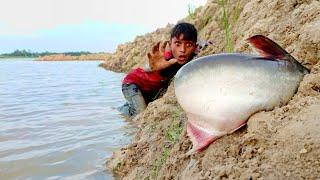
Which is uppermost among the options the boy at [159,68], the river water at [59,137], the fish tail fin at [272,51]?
the fish tail fin at [272,51]

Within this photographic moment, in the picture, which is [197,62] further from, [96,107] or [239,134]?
[96,107]

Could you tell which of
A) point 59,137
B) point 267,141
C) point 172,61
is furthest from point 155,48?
point 267,141

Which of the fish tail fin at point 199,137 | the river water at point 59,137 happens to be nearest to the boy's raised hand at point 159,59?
the river water at point 59,137

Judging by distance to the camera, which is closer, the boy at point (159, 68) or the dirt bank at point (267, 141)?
the dirt bank at point (267, 141)

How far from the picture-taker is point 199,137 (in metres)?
2.76

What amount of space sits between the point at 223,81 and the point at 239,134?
302 millimetres

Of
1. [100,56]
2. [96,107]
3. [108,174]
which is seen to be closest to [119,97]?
[96,107]

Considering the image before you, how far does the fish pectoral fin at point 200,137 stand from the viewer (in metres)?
2.64

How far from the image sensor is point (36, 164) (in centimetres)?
527

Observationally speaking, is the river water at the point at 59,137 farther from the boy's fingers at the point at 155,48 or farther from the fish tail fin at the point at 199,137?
the fish tail fin at the point at 199,137

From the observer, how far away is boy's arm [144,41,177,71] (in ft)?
20.0

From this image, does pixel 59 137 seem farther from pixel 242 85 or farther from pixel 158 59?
pixel 242 85

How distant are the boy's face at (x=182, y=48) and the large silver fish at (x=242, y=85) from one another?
9.77ft

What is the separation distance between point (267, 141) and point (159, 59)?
14.0 feet
